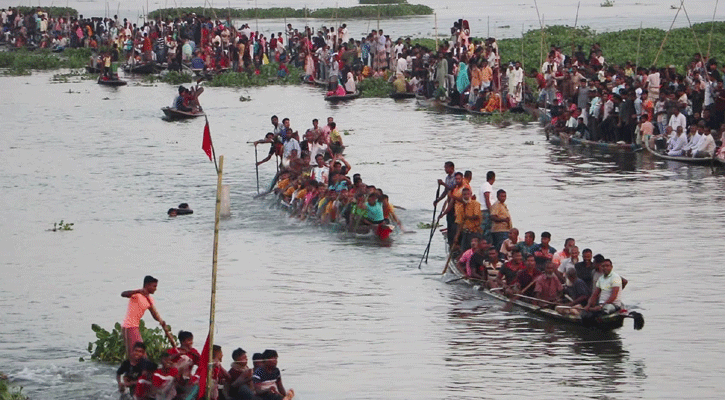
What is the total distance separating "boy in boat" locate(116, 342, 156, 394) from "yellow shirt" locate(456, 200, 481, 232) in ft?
23.2

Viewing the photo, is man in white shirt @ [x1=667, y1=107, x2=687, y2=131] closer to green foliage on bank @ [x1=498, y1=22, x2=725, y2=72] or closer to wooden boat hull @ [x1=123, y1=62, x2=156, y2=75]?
green foliage on bank @ [x1=498, y1=22, x2=725, y2=72]

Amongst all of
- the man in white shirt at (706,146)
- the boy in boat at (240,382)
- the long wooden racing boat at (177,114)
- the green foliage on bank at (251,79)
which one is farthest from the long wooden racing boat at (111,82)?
the boy in boat at (240,382)

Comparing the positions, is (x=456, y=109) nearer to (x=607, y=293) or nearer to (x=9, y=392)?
(x=607, y=293)

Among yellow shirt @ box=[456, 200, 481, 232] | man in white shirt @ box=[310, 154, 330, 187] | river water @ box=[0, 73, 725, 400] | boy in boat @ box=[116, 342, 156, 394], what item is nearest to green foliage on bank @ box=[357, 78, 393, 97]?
river water @ box=[0, 73, 725, 400]

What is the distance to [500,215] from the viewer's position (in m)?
20.5

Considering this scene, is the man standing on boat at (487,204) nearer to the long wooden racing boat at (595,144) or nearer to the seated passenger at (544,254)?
the seated passenger at (544,254)

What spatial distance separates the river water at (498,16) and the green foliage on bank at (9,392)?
4251cm

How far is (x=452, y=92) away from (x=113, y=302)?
21140mm

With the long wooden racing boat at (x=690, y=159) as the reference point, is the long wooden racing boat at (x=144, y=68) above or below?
above

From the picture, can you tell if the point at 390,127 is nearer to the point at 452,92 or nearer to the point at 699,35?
the point at 452,92

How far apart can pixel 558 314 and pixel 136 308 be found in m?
5.78

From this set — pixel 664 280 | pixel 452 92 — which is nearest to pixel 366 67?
pixel 452 92

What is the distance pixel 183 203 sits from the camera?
28.9 m

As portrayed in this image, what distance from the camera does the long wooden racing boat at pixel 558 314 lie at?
17.5 metres
